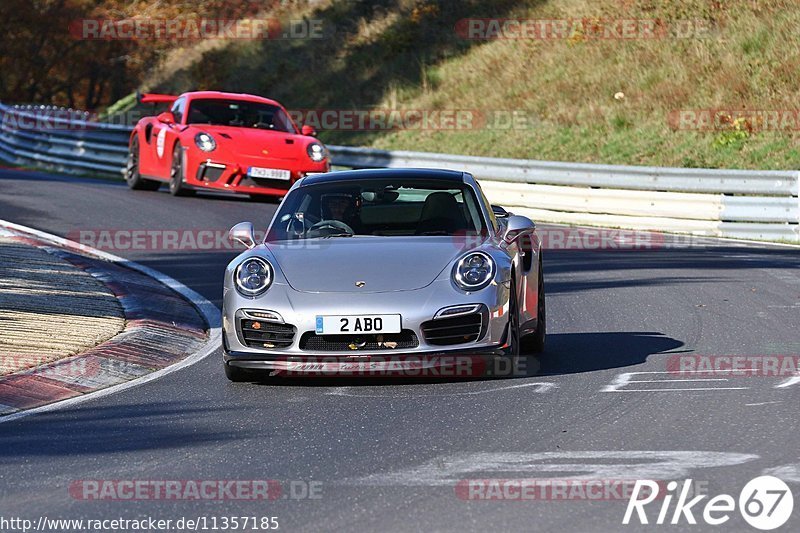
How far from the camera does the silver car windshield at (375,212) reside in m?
9.23

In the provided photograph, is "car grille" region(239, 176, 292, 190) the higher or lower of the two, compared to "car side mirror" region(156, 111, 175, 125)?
lower

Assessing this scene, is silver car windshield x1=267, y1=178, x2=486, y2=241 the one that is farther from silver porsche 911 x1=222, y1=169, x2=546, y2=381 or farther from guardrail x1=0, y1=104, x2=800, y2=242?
guardrail x1=0, y1=104, x2=800, y2=242

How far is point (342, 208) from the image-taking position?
30.8 ft

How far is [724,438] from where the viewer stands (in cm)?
664

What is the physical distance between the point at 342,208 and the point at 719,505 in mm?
4471

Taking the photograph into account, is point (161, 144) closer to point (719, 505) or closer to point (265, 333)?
point (265, 333)

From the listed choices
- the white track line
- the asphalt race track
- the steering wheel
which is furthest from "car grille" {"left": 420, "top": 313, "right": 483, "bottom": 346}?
the white track line

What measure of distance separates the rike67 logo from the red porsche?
15.1m

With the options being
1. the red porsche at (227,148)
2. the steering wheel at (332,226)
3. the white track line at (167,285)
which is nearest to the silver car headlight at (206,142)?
the red porsche at (227,148)

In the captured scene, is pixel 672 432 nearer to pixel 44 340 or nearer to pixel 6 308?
pixel 44 340

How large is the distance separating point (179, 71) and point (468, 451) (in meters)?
38.0

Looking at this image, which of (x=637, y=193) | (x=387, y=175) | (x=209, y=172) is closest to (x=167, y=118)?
(x=209, y=172)

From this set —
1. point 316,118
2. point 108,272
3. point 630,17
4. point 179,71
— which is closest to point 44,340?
point 108,272

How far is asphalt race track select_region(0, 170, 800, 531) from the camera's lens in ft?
18.0
